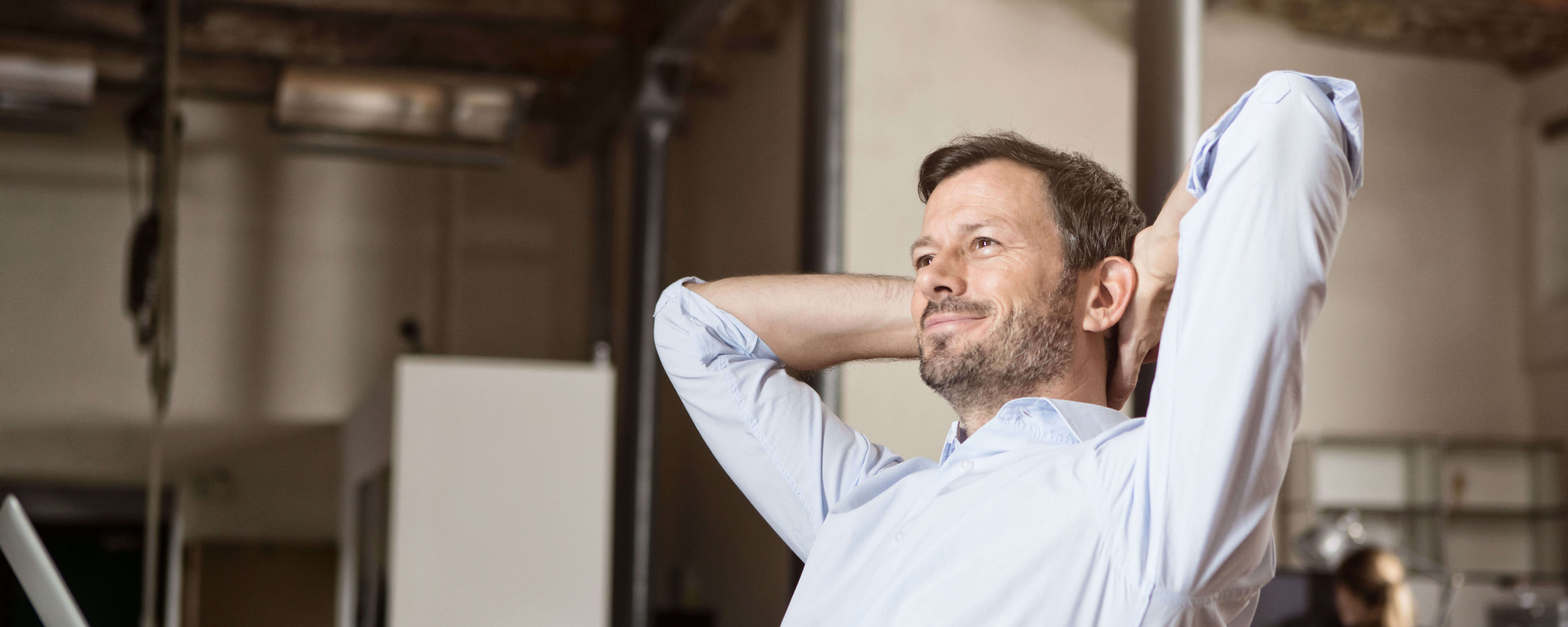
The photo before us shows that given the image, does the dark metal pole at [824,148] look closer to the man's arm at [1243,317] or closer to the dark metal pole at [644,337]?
the dark metal pole at [644,337]

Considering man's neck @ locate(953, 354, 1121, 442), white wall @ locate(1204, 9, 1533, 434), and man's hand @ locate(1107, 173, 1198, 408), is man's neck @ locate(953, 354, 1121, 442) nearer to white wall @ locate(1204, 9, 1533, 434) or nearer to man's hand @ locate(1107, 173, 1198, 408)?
man's hand @ locate(1107, 173, 1198, 408)

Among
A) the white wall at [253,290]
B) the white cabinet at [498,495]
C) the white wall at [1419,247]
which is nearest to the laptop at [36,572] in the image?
the white cabinet at [498,495]

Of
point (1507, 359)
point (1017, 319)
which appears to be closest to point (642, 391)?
point (1017, 319)

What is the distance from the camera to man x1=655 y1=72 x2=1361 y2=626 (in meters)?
0.88

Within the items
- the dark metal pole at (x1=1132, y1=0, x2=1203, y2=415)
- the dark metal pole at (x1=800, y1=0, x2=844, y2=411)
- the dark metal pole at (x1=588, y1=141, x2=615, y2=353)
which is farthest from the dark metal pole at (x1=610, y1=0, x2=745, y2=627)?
the dark metal pole at (x1=1132, y1=0, x2=1203, y2=415)

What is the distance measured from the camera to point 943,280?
4.11 feet

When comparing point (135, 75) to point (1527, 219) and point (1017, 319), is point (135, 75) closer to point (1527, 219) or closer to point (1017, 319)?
point (1017, 319)

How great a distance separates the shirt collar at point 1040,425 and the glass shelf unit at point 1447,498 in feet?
21.1

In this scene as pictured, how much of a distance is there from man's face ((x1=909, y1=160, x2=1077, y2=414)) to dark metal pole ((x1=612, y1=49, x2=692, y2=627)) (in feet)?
14.8

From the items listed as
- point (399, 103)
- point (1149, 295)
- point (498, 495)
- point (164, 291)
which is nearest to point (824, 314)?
point (1149, 295)

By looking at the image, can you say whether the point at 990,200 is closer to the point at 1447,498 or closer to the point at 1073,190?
the point at 1073,190

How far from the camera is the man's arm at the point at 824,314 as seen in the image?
1.55 meters

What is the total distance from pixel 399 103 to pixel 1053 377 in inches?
204

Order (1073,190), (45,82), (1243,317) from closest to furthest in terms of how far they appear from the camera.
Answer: (1243,317) < (1073,190) < (45,82)
